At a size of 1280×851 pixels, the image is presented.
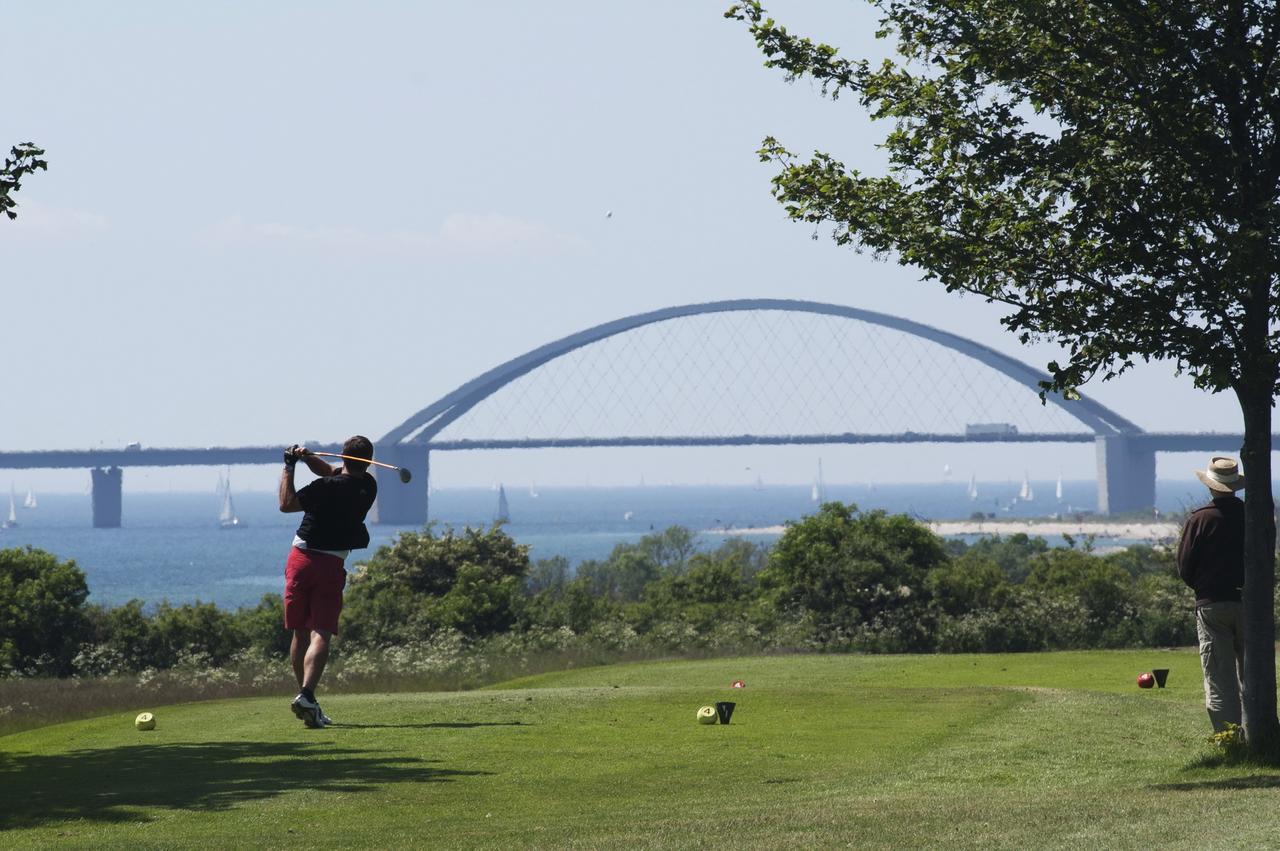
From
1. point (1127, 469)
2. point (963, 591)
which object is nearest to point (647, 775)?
point (963, 591)

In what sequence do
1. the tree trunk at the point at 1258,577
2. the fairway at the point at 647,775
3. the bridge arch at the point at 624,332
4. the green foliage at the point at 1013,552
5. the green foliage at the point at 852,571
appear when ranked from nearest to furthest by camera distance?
the fairway at the point at 647,775
the tree trunk at the point at 1258,577
the green foliage at the point at 852,571
the green foliage at the point at 1013,552
the bridge arch at the point at 624,332

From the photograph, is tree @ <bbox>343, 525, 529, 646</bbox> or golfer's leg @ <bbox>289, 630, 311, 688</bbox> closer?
golfer's leg @ <bbox>289, 630, 311, 688</bbox>

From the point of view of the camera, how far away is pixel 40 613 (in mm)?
35719

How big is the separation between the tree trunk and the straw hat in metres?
0.57

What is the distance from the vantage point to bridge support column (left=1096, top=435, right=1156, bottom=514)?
172 m

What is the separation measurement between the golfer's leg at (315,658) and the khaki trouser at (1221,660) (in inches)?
250

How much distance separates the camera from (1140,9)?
10859 millimetres

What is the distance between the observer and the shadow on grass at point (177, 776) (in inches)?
379

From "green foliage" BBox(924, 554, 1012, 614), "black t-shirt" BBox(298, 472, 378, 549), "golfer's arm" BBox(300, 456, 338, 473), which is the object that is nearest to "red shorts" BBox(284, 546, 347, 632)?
"black t-shirt" BBox(298, 472, 378, 549)

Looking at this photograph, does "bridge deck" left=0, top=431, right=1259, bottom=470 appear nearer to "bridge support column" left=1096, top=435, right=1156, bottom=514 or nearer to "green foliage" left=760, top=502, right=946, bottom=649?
"bridge support column" left=1096, top=435, right=1156, bottom=514

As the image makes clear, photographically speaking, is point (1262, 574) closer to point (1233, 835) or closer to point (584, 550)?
point (1233, 835)

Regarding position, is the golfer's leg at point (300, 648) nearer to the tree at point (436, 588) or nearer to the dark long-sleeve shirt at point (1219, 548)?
the dark long-sleeve shirt at point (1219, 548)

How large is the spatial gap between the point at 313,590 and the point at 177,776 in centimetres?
224

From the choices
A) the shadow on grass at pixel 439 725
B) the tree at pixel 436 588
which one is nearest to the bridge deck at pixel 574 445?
the tree at pixel 436 588
